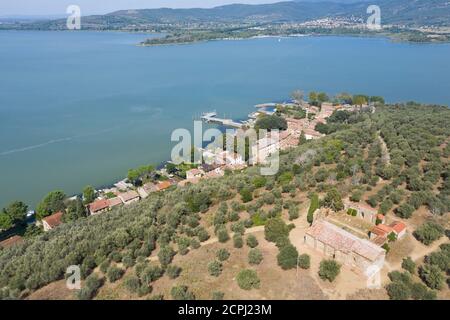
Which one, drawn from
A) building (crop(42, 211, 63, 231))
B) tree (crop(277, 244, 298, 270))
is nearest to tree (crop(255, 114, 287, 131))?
building (crop(42, 211, 63, 231))

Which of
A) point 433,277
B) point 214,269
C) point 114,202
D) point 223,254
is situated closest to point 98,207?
point 114,202

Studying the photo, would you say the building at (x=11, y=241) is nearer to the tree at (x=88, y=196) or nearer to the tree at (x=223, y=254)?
the tree at (x=88, y=196)

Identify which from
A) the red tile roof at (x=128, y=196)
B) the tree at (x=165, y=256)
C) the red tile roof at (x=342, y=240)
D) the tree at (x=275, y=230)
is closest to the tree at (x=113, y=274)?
the tree at (x=165, y=256)

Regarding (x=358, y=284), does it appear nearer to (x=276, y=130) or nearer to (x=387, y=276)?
(x=387, y=276)

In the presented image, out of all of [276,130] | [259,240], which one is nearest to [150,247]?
[259,240]

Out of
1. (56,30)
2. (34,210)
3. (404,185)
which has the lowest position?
(34,210)

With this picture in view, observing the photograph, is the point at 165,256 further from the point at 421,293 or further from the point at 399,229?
the point at 399,229
